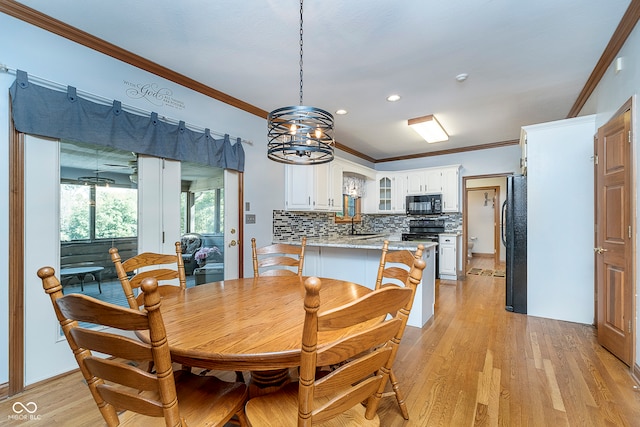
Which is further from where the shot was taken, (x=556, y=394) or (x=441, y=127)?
(x=441, y=127)

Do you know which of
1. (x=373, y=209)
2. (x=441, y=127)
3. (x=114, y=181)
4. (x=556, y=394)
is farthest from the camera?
(x=373, y=209)

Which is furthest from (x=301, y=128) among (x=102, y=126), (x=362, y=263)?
(x=362, y=263)

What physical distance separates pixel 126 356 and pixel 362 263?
2771mm

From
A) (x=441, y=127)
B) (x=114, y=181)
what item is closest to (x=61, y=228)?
(x=114, y=181)

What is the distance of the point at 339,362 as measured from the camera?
85 cm

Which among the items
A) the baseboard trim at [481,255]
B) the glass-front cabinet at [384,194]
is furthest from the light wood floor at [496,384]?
the baseboard trim at [481,255]

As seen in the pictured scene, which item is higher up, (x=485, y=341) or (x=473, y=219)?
(x=473, y=219)

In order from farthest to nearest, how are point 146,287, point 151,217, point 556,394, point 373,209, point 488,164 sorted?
point 373,209
point 488,164
point 151,217
point 556,394
point 146,287

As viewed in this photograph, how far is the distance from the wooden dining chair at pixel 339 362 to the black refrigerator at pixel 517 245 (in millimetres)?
3205

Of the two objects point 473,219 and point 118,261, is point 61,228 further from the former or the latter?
point 473,219

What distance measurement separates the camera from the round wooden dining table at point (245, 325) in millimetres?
1033

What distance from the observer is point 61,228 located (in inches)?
84.7

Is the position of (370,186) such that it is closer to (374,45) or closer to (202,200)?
(202,200)

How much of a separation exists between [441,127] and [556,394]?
342 centimetres
